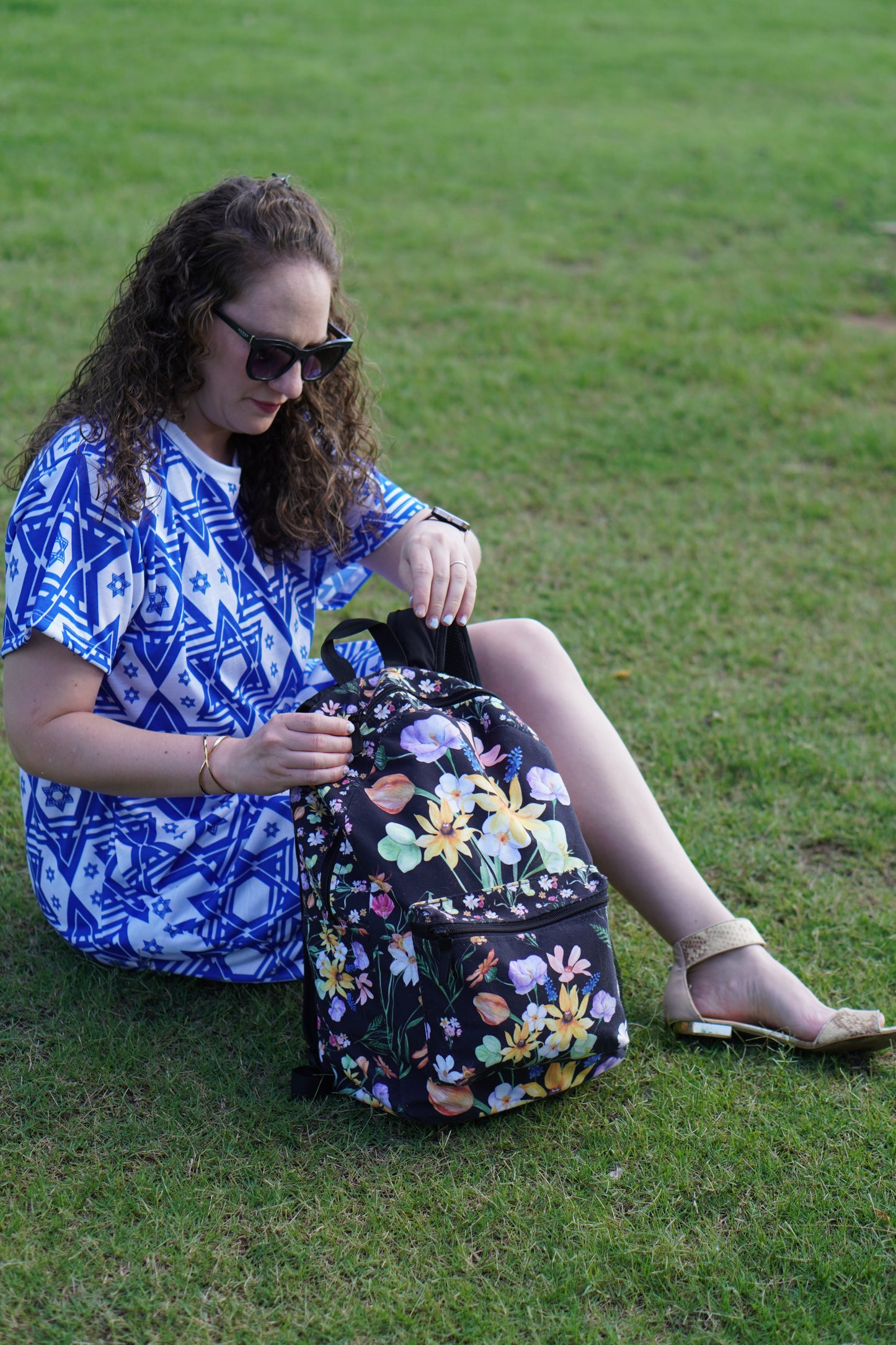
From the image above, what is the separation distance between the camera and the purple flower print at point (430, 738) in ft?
6.84

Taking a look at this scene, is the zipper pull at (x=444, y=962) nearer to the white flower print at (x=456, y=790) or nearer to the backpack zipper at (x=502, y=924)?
the backpack zipper at (x=502, y=924)

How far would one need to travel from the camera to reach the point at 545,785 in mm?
2154

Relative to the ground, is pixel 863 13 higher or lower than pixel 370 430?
higher

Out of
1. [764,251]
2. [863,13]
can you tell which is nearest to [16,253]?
[764,251]

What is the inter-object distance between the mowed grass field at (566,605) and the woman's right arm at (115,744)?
0.58m

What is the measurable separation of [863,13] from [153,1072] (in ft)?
44.0

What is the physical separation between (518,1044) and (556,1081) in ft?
0.57

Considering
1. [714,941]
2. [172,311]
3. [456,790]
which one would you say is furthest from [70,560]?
[714,941]

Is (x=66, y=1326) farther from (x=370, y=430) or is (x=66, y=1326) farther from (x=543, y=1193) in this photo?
(x=370, y=430)

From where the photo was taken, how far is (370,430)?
2.57 meters

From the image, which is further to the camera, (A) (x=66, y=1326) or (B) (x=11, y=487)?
(B) (x=11, y=487)

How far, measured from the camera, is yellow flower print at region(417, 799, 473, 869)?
203 centimetres

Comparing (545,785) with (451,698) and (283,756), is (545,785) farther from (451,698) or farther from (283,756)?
(283,756)

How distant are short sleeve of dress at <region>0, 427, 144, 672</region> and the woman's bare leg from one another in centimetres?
76
